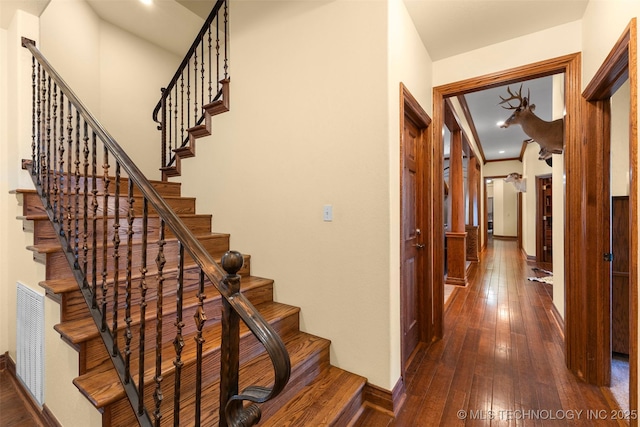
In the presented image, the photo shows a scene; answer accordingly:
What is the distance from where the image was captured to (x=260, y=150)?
251cm

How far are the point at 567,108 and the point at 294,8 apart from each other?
2308 mm

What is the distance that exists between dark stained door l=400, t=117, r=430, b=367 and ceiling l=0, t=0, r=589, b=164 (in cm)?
78

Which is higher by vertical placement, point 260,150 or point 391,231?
point 260,150

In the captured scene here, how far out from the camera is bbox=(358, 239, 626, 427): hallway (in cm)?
182

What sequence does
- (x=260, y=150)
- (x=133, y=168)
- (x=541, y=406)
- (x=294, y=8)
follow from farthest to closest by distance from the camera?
(x=260, y=150) → (x=294, y=8) → (x=541, y=406) → (x=133, y=168)

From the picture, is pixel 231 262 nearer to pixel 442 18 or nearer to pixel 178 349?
pixel 178 349

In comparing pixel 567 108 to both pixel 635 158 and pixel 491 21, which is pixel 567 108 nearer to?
pixel 491 21

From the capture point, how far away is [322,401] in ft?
5.77

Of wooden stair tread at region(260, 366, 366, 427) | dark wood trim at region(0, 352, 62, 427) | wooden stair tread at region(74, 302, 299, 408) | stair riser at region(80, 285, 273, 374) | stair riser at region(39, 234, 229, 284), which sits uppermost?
stair riser at region(39, 234, 229, 284)

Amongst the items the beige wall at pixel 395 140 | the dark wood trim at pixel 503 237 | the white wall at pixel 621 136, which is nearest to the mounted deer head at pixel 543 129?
the white wall at pixel 621 136

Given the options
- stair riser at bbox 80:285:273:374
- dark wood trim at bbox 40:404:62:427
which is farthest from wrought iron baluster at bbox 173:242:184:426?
dark wood trim at bbox 40:404:62:427

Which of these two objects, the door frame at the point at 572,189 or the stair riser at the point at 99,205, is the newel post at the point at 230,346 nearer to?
the stair riser at the point at 99,205

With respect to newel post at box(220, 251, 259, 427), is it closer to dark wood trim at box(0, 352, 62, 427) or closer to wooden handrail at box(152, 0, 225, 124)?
dark wood trim at box(0, 352, 62, 427)

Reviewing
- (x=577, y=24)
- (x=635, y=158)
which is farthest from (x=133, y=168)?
(x=577, y=24)
